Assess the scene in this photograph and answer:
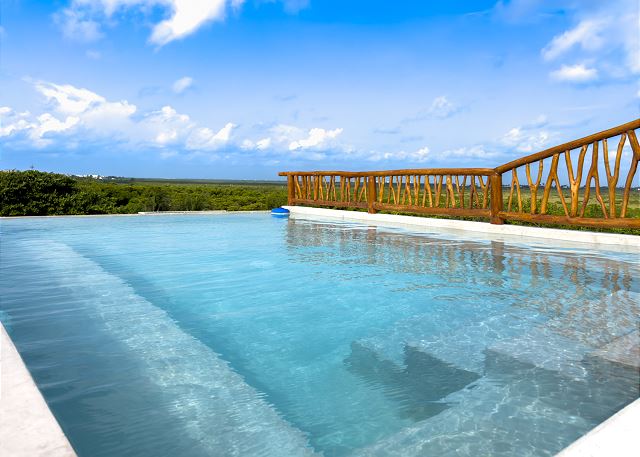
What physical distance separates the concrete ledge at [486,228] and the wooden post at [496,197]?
0.58 ft

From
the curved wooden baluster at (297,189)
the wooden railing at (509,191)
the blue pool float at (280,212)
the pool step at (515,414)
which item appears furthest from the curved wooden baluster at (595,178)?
the curved wooden baluster at (297,189)

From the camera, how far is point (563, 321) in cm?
367

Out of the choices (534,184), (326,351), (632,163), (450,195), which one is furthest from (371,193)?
(326,351)

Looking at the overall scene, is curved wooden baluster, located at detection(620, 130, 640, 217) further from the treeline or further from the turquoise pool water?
the treeline

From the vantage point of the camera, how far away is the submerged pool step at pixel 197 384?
6.64 ft

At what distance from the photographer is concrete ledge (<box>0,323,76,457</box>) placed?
158 cm

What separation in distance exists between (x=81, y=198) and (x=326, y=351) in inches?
519

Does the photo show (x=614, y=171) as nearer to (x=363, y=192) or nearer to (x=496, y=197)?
(x=496, y=197)

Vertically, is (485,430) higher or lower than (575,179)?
lower

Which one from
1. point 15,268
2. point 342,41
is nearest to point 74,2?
point 15,268

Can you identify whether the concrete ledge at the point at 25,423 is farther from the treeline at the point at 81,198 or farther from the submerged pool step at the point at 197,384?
the treeline at the point at 81,198

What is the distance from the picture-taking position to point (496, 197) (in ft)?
31.1

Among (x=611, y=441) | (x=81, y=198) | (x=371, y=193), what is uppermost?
(x=81, y=198)

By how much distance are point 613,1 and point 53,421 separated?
944 centimetres
